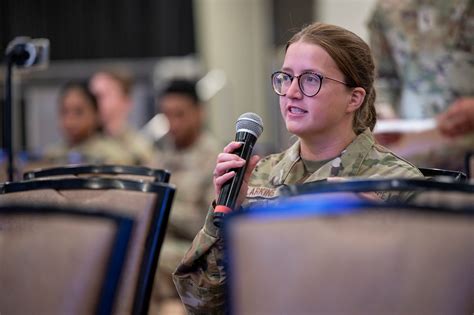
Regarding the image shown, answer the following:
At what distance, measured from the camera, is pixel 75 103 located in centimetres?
513

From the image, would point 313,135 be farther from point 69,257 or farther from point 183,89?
point 183,89

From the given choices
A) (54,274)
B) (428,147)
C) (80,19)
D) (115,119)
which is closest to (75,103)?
(115,119)

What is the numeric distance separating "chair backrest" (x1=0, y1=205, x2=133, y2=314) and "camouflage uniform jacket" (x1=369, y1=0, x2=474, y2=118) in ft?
5.79

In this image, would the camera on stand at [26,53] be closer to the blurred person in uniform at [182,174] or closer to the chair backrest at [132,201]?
the chair backrest at [132,201]

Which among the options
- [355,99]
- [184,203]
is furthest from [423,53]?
[184,203]

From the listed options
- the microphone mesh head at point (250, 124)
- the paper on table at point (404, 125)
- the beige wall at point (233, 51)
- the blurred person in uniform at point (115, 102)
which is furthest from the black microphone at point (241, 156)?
the beige wall at point (233, 51)

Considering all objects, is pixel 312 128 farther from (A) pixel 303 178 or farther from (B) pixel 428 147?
(B) pixel 428 147

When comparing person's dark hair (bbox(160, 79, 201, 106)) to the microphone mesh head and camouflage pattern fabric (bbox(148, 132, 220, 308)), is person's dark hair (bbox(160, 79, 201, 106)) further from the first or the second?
the microphone mesh head

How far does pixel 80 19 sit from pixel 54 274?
710 cm

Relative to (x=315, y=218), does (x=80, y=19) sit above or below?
above

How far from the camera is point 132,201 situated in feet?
5.87

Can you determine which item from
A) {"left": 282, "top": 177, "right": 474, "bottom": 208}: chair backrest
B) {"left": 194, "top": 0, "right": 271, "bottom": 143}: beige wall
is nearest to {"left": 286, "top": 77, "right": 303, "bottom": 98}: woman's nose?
{"left": 282, "top": 177, "right": 474, "bottom": 208}: chair backrest

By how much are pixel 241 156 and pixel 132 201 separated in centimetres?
23

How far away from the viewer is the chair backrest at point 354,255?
1273 mm
